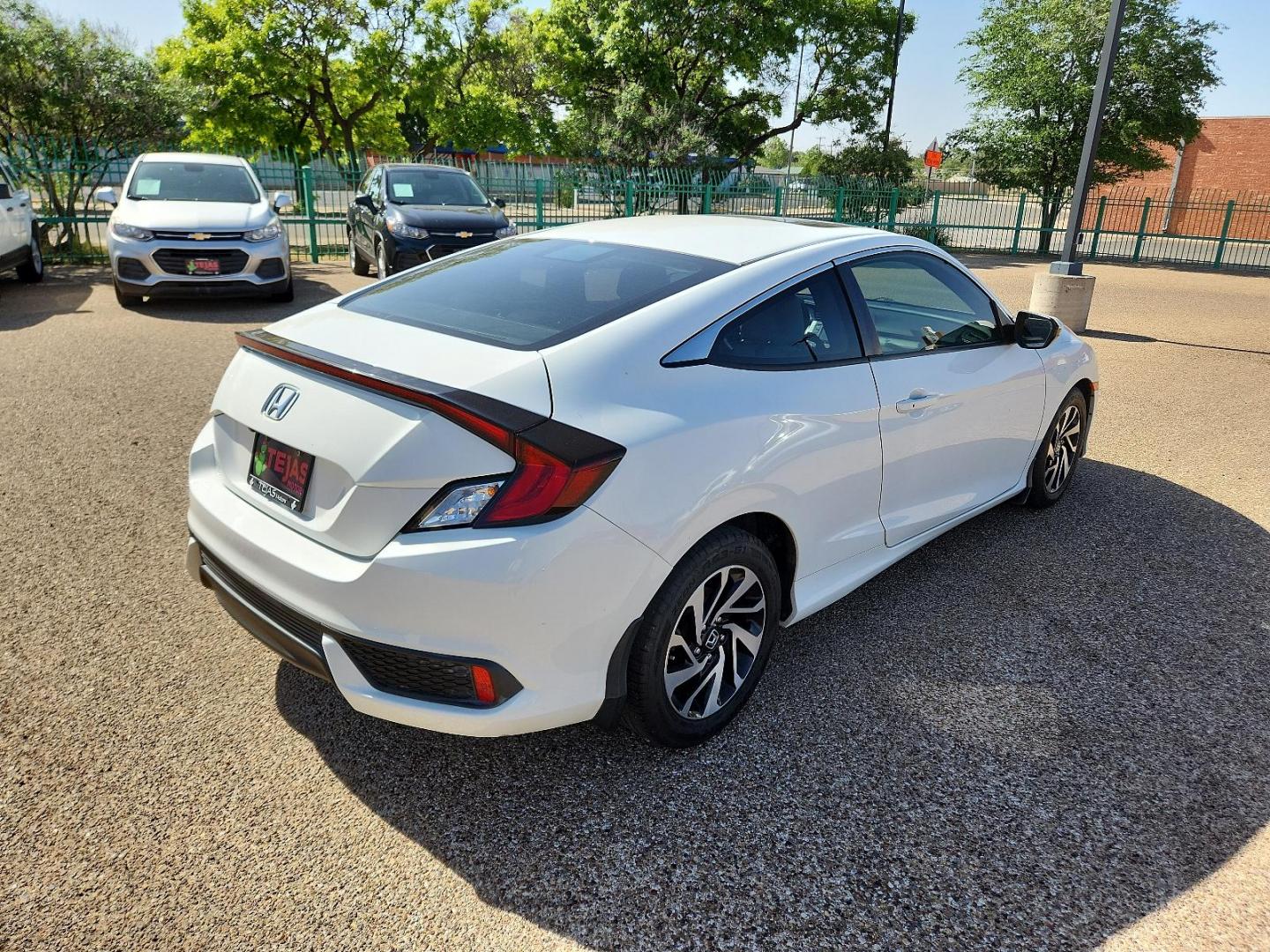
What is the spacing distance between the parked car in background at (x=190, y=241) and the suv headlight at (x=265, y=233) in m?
0.01

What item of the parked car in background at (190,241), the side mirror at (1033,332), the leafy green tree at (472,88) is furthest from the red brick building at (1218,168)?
the side mirror at (1033,332)

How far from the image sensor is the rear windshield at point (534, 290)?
2.75m

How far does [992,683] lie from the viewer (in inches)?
130

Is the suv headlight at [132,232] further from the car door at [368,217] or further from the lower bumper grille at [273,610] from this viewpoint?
the lower bumper grille at [273,610]

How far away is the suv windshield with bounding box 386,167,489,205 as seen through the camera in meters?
12.6

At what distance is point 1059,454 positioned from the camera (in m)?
4.98

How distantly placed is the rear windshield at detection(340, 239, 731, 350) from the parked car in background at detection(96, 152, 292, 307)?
7600mm

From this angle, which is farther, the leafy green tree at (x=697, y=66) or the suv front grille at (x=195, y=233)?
the leafy green tree at (x=697, y=66)

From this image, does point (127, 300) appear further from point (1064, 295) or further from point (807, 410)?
point (1064, 295)

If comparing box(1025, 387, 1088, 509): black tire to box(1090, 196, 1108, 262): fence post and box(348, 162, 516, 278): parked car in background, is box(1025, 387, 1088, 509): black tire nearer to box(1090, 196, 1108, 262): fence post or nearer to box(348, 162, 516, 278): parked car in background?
Result: box(348, 162, 516, 278): parked car in background

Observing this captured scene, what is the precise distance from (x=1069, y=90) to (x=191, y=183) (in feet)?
75.1

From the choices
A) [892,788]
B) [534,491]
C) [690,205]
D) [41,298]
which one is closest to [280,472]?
[534,491]

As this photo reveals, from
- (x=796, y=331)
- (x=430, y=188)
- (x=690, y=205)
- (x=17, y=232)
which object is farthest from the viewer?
(x=690, y=205)

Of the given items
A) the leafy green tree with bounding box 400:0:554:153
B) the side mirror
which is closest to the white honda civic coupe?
the side mirror
